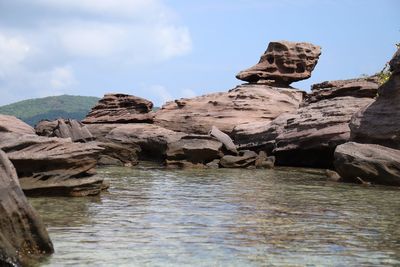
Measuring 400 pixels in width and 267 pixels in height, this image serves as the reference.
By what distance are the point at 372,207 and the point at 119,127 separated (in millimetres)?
32223

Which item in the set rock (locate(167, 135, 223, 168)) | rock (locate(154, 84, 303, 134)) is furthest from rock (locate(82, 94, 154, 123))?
rock (locate(167, 135, 223, 168))

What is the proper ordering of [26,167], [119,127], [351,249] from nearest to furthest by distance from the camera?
[351,249] → [26,167] → [119,127]

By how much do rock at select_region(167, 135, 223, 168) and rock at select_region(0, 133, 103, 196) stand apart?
15.6 meters

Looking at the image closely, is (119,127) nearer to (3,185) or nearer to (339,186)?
(339,186)

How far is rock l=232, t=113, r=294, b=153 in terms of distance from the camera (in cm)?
4338

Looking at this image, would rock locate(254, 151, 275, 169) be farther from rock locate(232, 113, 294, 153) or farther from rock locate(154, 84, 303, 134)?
rock locate(154, 84, 303, 134)

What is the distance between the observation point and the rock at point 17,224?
1094 centimetres

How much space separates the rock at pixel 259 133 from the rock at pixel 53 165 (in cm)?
2186

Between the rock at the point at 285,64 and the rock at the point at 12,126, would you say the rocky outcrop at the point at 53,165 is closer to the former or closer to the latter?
the rock at the point at 12,126

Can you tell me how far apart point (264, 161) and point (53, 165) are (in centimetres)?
2001

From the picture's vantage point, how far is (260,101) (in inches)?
1981

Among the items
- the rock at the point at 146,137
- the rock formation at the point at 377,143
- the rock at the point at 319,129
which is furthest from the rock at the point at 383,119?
the rock at the point at 146,137

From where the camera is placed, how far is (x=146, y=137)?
47.0 m

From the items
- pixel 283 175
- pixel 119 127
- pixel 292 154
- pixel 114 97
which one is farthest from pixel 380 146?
pixel 114 97
